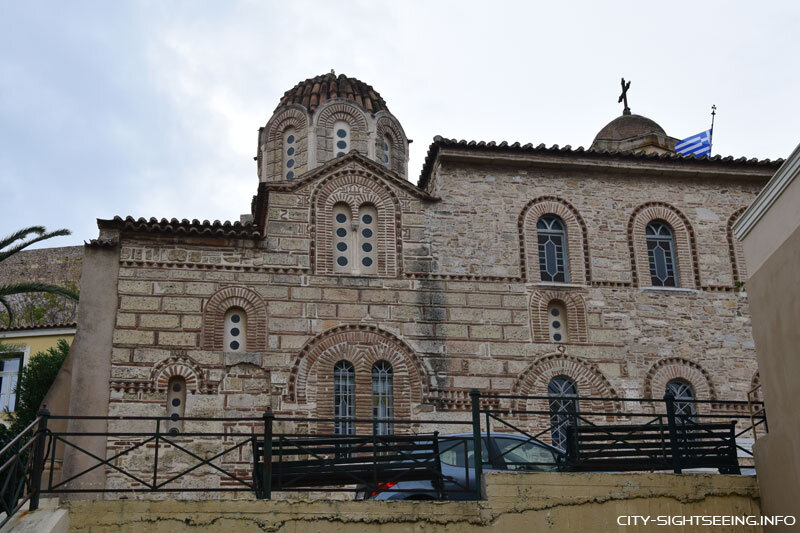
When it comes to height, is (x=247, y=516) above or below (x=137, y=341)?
below

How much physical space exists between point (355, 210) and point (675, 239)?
643 cm

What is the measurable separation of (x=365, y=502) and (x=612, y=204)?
1034 cm

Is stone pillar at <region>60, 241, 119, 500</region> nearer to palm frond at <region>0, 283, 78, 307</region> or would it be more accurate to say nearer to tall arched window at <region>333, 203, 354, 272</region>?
palm frond at <region>0, 283, 78, 307</region>

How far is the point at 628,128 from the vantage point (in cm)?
2609

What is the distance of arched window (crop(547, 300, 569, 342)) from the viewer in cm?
1820

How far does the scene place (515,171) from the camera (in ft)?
63.4

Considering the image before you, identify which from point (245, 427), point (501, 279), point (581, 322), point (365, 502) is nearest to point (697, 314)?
point (581, 322)

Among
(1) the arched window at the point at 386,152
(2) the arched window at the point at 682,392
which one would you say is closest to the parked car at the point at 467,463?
(2) the arched window at the point at 682,392

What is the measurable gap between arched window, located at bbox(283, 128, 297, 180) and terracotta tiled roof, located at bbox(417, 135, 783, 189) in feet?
10.1

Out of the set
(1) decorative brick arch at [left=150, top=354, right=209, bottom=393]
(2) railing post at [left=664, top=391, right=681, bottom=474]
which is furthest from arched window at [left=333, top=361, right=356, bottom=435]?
(2) railing post at [left=664, top=391, right=681, bottom=474]

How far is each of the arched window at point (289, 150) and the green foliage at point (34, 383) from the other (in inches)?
261

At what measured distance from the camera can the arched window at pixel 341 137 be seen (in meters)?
21.2

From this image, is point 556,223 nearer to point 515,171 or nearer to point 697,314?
point 515,171

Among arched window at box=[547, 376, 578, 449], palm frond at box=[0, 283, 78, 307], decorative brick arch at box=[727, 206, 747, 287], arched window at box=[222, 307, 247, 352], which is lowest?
arched window at box=[547, 376, 578, 449]
